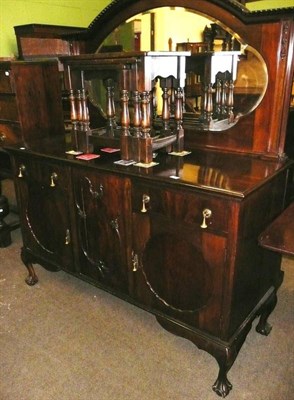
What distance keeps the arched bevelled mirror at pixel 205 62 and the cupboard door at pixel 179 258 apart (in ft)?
2.01

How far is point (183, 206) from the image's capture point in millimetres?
1374

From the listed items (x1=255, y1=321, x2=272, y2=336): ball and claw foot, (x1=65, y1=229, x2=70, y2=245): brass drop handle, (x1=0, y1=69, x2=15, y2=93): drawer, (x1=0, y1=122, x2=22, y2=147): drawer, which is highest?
(x1=0, y1=69, x2=15, y2=93): drawer

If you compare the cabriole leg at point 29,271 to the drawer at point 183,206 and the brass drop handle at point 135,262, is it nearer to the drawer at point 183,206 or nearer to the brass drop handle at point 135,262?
the brass drop handle at point 135,262

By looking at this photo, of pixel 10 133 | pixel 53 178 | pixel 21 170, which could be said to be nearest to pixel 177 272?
pixel 53 178

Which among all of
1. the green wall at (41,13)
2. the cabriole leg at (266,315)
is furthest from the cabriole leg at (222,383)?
the green wall at (41,13)

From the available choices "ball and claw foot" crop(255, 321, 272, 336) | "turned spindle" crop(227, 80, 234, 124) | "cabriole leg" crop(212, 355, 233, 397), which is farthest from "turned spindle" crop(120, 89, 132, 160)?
"ball and claw foot" crop(255, 321, 272, 336)

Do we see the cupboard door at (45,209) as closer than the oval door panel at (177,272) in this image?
No

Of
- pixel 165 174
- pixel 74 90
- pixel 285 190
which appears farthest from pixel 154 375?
pixel 74 90

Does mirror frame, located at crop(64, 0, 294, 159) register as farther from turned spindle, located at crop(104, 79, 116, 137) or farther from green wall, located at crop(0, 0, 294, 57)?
green wall, located at crop(0, 0, 294, 57)

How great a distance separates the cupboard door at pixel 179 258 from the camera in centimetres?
136

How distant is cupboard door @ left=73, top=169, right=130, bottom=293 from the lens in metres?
1.61

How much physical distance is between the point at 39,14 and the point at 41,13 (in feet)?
0.10

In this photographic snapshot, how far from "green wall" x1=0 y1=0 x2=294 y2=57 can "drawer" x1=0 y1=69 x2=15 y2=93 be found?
1.43m

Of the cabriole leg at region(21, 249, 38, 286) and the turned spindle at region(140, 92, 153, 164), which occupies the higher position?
the turned spindle at region(140, 92, 153, 164)
